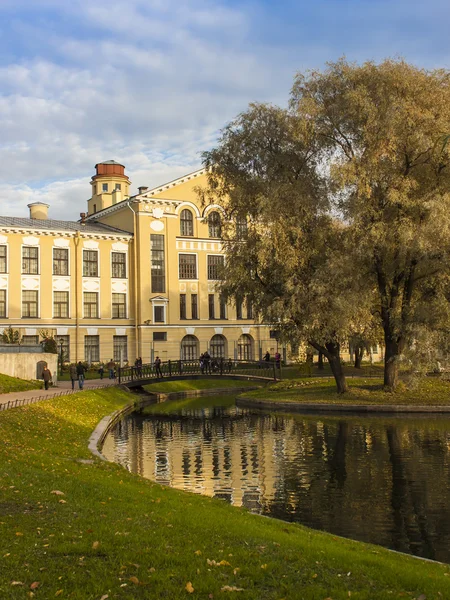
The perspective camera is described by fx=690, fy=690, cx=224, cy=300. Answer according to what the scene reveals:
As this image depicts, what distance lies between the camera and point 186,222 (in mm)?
65625

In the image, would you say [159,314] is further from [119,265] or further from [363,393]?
[363,393]

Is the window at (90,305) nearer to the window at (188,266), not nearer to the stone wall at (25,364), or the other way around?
the window at (188,266)

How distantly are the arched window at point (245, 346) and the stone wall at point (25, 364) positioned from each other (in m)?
27.8

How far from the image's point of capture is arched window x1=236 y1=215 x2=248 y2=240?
116ft

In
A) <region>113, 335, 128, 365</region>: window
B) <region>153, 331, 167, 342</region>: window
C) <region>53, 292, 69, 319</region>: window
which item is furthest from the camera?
<region>153, 331, 167, 342</region>: window

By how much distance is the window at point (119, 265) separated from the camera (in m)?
62.9

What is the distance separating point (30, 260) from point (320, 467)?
45.3 meters

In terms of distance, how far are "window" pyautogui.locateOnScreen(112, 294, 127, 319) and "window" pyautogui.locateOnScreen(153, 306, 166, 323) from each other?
2.73 m

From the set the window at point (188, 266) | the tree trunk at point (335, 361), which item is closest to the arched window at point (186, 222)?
the window at point (188, 266)

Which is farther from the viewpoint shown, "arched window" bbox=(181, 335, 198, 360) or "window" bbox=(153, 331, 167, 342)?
"arched window" bbox=(181, 335, 198, 360)

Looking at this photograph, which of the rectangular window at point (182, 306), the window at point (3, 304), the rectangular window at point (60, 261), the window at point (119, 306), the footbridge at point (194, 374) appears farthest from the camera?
the rectangular window at point (182, 306)

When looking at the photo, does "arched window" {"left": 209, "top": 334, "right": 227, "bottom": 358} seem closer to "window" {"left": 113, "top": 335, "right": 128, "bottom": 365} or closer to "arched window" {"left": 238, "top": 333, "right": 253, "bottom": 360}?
"arched window" {"left": 238, "top": 333, "right": 253, "bottom": 360}

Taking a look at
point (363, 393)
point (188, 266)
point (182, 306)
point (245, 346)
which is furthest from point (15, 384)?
point (245, 346)

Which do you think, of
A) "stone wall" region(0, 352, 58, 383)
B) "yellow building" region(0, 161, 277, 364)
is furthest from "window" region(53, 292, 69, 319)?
"stone wall" region(0, 352, 58, 383)
